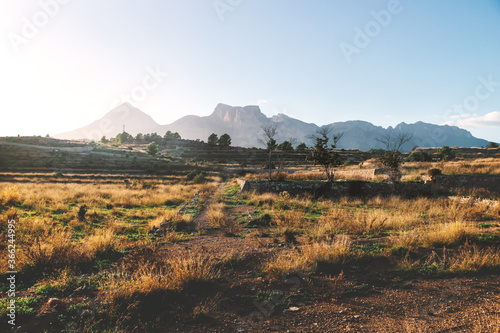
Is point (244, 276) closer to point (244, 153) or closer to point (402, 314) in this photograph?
point (402, 314)

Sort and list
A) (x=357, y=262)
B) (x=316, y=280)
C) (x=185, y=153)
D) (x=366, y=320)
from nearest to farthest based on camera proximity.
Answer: (x=366, y=320), (x=316, y=280), (x=357, y=262), (x=185, y=153)

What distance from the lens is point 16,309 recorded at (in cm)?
409

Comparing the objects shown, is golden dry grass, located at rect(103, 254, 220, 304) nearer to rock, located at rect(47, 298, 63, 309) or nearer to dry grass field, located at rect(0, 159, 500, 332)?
dry grass field, located at rect(0, 159, 500, 332)

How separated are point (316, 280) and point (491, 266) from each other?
4456 millimetres

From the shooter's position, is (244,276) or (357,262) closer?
(244,276)

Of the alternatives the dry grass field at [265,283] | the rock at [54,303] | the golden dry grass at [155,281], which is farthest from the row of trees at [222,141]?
the rock at [54,303]

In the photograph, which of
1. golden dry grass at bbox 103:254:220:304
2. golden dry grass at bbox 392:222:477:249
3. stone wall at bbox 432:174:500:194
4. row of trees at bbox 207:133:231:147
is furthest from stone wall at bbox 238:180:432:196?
row of trees at bbox 207:133:231:147

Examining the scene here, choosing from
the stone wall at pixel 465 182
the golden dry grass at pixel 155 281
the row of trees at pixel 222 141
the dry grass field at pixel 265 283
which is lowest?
the dry grass field at pixel 265 283

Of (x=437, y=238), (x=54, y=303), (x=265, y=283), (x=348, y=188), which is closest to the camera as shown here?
(x=54, y=303)

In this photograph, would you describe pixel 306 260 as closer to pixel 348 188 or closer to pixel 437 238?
pixel 437 238

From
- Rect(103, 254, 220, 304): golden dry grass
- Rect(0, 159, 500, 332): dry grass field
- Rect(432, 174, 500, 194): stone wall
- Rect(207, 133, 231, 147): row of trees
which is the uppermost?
Rect(207, 133, 231, 147): row of trees

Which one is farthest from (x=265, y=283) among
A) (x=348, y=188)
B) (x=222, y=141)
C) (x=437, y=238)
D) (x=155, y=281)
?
(x=222, y=141)

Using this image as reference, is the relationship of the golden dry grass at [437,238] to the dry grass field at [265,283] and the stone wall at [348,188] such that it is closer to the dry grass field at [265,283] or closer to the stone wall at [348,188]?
the dry grass field at [265,283]

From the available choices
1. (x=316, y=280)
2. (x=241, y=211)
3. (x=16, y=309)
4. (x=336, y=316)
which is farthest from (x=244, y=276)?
(x=241, y=211)
